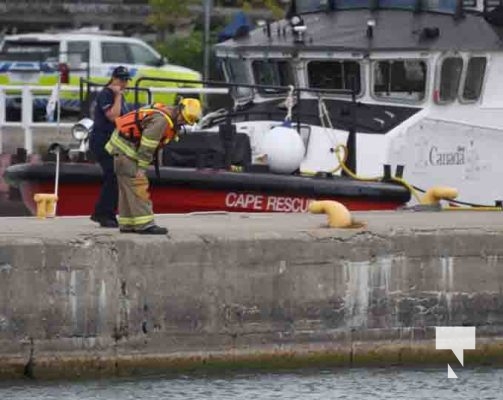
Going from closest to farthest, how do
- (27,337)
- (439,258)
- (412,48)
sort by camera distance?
1. (27,337)
2. (439,258)
3. (412,48)

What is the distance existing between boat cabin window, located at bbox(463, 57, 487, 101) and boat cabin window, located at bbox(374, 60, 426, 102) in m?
0.42

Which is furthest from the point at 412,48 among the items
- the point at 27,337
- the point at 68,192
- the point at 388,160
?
the point at 27,337

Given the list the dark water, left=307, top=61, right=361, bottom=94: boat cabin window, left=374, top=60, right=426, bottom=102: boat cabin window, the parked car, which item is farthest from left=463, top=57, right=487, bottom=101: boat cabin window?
the parked car

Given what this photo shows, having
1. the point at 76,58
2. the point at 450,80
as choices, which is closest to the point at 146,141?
the point at 450,80

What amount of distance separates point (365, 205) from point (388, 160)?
31.6 inches

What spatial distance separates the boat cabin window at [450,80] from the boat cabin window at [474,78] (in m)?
0.09

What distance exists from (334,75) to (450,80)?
1.12 metres

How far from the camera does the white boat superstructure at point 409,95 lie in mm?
18156

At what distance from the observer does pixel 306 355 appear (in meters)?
14.2

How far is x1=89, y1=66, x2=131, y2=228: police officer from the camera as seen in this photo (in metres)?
15.0

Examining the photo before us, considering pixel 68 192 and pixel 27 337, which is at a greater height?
pixel 68 192

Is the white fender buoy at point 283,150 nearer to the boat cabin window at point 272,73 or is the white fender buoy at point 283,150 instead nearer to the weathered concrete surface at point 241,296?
the boat cabin window at point 272,73

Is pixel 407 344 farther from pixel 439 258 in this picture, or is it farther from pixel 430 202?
pixel 430 202

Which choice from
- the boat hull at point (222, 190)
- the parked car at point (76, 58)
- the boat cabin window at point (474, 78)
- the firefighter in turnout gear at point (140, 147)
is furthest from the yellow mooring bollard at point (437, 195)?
the parked car at point (76, 58)
